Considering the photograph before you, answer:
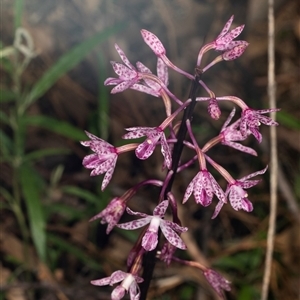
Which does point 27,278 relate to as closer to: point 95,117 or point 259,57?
point 95,117

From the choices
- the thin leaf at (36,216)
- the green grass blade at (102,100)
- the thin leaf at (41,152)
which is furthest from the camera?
the green grass blade at (102,100)

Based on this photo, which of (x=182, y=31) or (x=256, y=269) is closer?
(x=256, y=269)

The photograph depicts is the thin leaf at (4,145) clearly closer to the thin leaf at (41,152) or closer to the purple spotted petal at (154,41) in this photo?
the thin leaf at (41,152)

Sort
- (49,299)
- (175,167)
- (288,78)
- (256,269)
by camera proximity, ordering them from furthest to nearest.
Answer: (288,78) < (256,269) < (49,299) < (175,167)

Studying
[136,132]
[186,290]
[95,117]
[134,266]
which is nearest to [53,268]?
[186,290]

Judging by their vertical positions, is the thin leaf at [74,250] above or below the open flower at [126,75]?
below

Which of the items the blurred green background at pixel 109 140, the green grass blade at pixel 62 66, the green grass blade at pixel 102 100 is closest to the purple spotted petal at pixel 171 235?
the blurred green background at pixel 109 140
